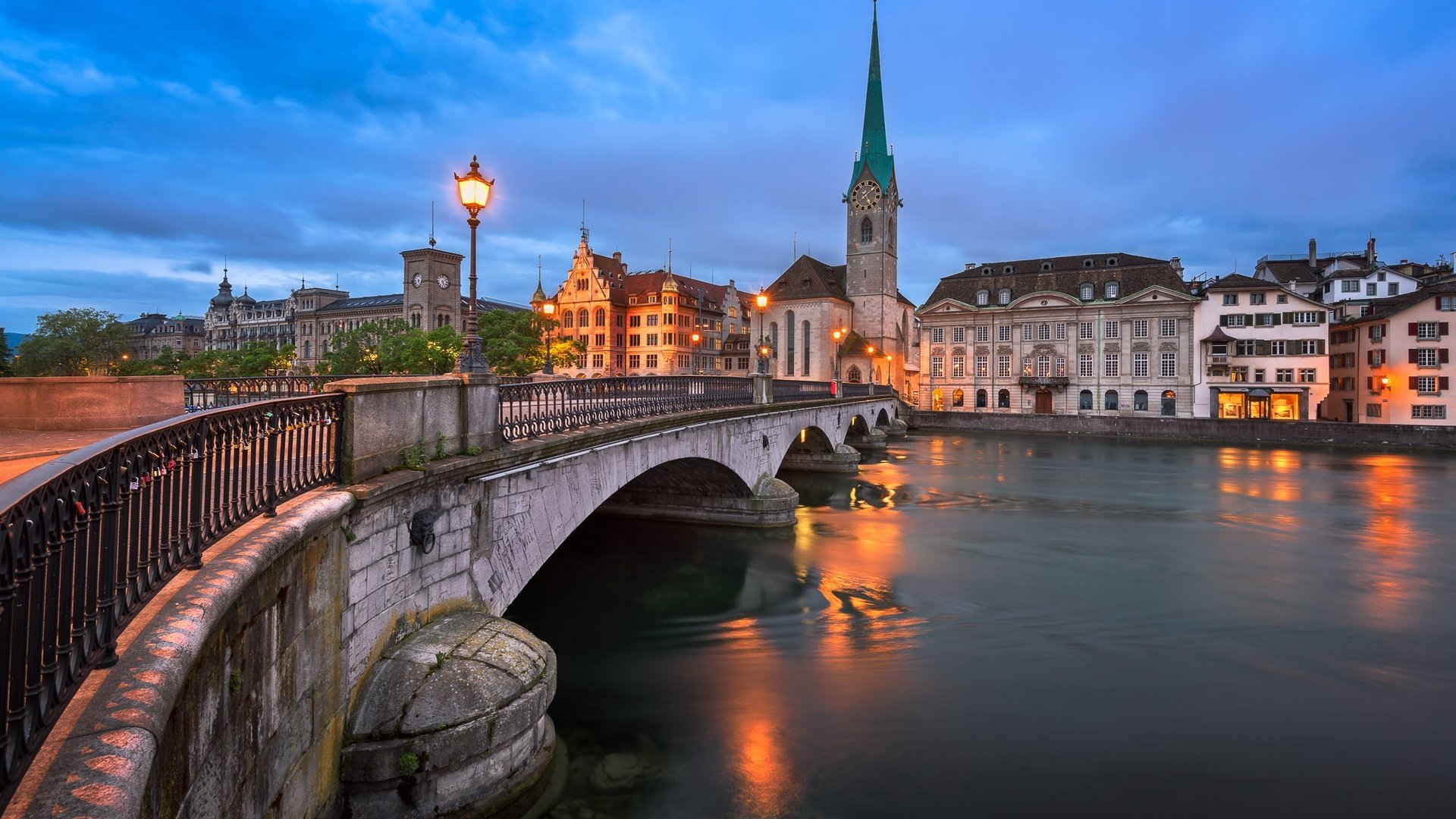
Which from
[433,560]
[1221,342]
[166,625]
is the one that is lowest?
[433,560]

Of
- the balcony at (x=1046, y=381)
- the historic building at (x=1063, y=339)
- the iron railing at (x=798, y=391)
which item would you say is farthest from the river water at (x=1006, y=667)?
the balcony at (x=1046, y=381)

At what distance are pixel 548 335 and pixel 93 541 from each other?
33.8m

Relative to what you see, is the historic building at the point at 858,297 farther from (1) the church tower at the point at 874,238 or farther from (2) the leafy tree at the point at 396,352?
(2) the leafy tree at the point at 396,352

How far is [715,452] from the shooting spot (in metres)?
19.7

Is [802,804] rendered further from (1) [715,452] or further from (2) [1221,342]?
(2) [1221,342]

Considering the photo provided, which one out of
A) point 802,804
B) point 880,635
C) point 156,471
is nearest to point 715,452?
point 880,635

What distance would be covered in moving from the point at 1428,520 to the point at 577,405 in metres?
32.2

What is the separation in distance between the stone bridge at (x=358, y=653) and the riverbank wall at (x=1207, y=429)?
59936 mm

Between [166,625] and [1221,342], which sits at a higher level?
[1221,342]

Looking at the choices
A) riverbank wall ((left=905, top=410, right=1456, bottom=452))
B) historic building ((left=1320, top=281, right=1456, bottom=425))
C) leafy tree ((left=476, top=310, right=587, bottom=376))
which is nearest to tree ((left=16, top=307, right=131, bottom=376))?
leafy tree ((left=476, top=310, right=587, bottom=376))

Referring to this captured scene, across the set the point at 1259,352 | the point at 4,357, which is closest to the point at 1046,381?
the point at 1259,352

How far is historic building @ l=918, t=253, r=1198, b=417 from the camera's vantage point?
217ft

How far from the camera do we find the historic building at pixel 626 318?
8412cm

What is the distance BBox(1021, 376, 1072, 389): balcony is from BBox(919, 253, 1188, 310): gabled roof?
759 centimetres
